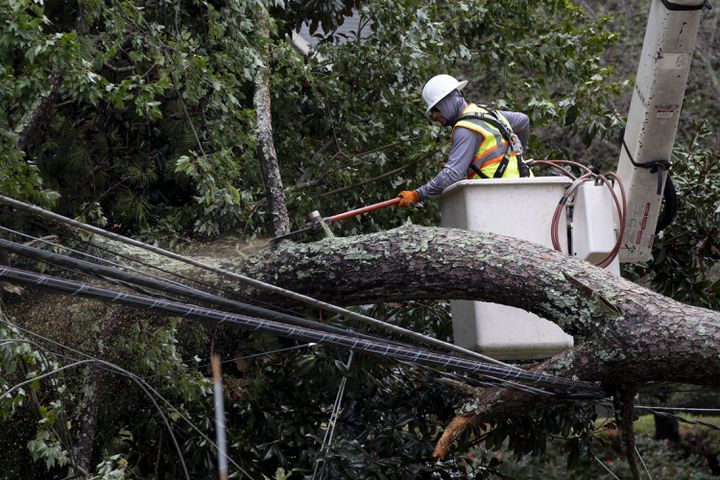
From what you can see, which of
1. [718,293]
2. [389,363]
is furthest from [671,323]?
[718,293]

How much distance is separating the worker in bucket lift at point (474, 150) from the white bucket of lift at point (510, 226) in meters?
0.19

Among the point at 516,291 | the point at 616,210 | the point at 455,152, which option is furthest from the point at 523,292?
the point at 455,152

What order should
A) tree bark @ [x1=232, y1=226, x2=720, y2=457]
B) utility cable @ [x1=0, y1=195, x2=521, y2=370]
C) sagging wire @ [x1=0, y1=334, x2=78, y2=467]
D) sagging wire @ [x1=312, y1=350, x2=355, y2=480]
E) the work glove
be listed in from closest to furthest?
utility cable @ [x1=0, y1=195, x2=521, y2=370] → tree bark @ [x1=232, y1=226, x2=720, y2=457] → sagging wire @ [x1=0, y1=334, x2=78, y2=467] → sagging wire @ [x1=312, y1=350, x2=355, y2=480] → the work glove

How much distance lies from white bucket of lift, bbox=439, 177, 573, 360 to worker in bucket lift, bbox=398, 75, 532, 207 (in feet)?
0.62

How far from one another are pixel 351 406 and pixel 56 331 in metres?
1.86

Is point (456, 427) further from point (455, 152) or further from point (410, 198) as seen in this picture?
point (455, 152)

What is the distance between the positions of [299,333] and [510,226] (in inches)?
67.2

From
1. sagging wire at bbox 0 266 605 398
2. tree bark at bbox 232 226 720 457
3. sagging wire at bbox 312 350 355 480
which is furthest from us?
sagging wire at bbox 312 350 355 480

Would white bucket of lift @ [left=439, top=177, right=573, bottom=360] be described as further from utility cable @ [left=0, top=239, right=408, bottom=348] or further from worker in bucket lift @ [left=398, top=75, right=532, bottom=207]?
utility cable @ [left=0, top=239, right=408, bottom=348]

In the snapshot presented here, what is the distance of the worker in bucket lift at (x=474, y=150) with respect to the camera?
224 inches

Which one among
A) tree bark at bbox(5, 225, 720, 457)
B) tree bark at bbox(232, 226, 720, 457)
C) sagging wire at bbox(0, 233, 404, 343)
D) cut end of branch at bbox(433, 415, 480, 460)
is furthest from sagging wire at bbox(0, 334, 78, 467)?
cut end of branch at bbox(433, 415, 480, 460)

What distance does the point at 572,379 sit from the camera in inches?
182

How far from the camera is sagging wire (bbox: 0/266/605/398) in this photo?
3.45 m

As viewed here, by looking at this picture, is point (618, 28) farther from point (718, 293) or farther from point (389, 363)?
point (389, 363)
